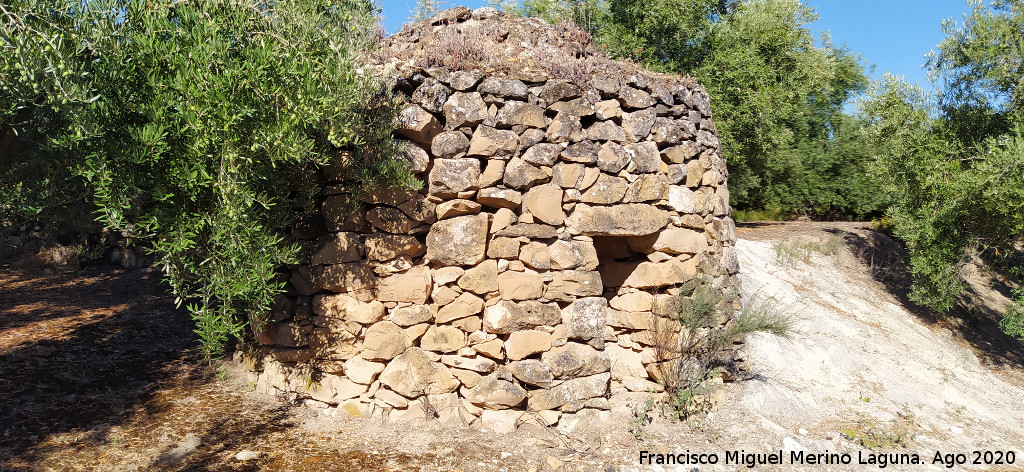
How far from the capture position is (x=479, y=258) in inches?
211

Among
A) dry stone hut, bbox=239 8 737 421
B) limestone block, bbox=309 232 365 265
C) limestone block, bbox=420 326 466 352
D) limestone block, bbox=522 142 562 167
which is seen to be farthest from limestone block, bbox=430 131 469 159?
limestone block, bbox=420 326 466 352

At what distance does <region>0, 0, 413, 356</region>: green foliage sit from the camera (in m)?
3.90

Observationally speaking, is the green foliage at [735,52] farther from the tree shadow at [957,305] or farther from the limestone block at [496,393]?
the limestone block at [496,393]

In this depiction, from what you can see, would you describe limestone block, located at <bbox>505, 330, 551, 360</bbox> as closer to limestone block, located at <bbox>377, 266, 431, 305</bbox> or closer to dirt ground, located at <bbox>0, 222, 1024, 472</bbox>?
dirt ground, located at <bbox>0, 222, 1024, 472</bbox>

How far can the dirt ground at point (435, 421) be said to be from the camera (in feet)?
15.8

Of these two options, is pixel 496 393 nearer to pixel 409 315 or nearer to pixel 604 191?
pixel 409 315

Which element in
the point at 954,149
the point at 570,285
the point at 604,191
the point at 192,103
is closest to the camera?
the point at 192,103

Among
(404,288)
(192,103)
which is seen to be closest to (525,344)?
(404,288)

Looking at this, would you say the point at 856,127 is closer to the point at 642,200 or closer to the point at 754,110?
the point at 754,110

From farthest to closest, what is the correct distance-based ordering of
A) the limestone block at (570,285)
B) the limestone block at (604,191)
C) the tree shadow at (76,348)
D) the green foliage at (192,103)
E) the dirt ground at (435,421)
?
the limestone block at (604,191) → the limestone block at (570,285) → the tree shadow at (76,348) → the dirt ground at (435,421) → the green foliage at (192,103)

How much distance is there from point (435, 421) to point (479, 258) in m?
1.41

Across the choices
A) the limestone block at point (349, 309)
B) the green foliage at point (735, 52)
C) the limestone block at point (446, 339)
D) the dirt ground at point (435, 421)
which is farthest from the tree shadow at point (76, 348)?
the green foliage at point (735, 52)

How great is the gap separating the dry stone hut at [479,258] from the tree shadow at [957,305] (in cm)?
→ 722

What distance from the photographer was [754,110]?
36.2 ft
